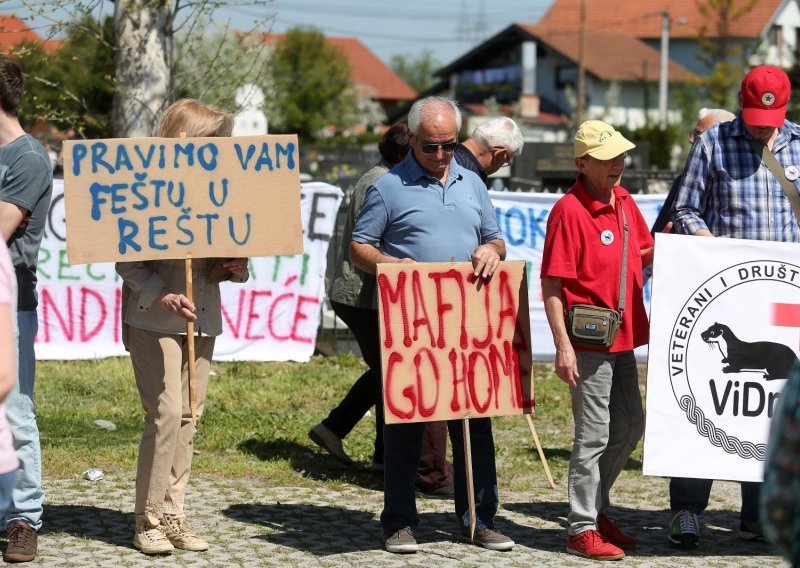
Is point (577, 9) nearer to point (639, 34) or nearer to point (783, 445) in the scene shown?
point (639, 34)

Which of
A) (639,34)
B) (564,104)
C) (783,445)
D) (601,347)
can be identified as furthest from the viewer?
(639,34)

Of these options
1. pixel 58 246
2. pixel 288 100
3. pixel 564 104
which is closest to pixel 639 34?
Result: pixel 564 104

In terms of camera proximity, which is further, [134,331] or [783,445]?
[134,331]

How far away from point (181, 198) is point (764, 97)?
2.59m

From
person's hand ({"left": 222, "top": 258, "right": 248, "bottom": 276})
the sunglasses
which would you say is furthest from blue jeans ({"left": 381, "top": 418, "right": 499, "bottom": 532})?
the sunglasses

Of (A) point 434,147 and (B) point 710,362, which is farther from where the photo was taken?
(B) point 710,362

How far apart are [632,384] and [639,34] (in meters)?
88.5

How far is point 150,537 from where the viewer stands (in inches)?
221

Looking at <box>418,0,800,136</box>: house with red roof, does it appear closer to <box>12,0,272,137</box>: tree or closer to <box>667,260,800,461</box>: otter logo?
<box>12,0,272,137</box>: tree

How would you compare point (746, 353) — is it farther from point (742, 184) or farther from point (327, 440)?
point (327, 440)

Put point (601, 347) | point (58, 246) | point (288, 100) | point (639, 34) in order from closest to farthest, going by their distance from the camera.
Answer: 1. point (601, 347)
2. point (58, 246)
3. point (288, 100)
4. point (639, 34)

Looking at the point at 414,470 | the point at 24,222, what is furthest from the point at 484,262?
the point at 24,222

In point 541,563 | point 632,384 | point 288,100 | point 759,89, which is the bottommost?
point 541,563

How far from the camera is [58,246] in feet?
35.9
